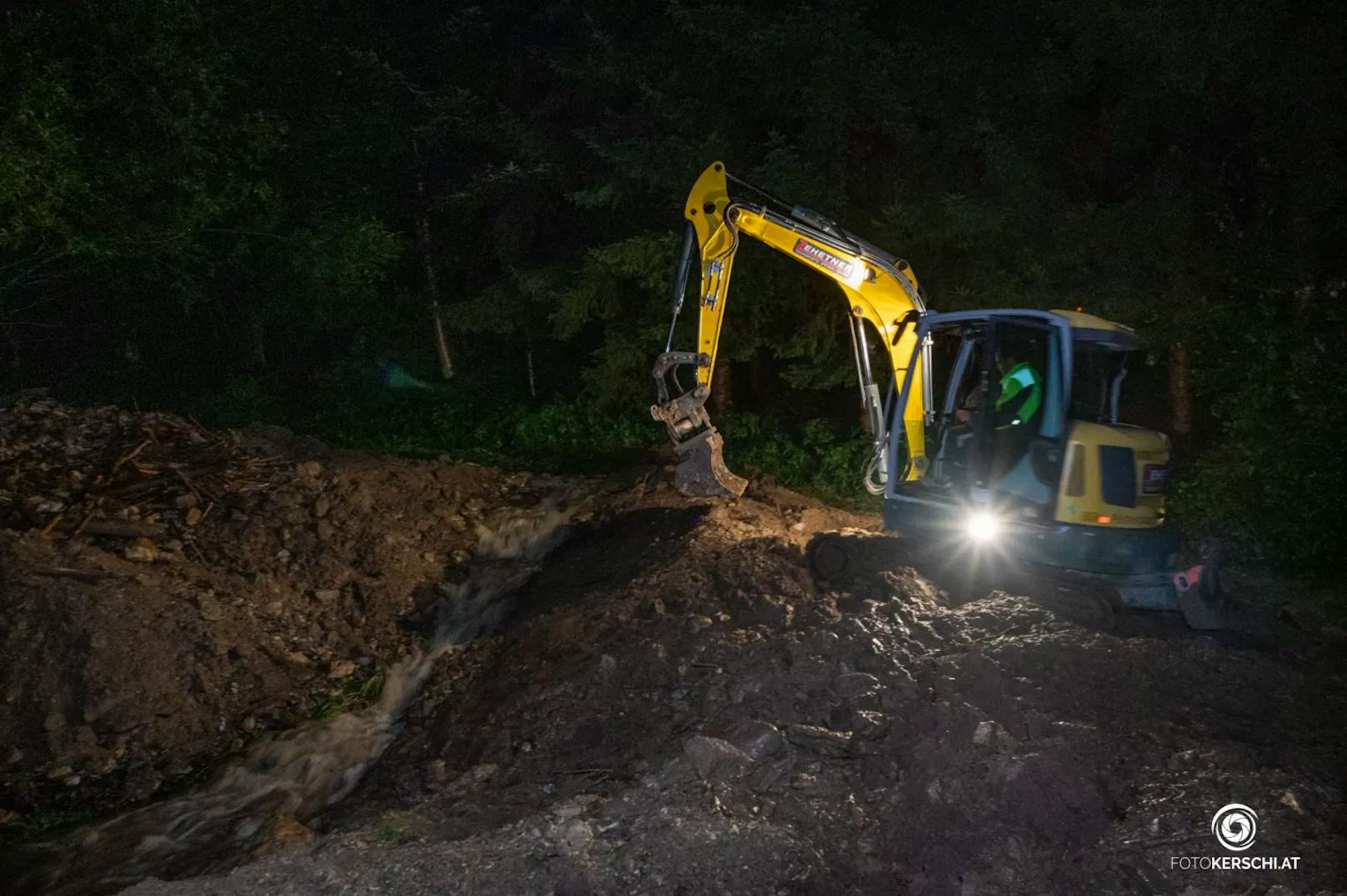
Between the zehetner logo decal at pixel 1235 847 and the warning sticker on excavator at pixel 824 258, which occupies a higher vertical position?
the warning sticker on excavator at pixel 824 258

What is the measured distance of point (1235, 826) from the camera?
4512mm

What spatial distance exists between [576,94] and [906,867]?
12068mm

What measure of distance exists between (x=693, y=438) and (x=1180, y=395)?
510 cm

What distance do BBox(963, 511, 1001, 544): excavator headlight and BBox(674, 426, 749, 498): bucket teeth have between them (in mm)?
2840

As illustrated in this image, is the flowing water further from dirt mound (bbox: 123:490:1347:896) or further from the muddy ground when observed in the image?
dirt mound (bbox: 123:490:1347:896)

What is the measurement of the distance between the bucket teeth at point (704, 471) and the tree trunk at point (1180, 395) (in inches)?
180

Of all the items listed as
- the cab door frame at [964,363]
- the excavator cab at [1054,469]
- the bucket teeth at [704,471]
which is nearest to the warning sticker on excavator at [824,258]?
the cab door frame at [964,363]

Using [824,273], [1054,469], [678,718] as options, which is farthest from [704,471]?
[678,718]

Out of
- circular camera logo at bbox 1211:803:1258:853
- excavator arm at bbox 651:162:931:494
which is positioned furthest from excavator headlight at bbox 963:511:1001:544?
circular camera logo at bbox 1211:803:1258:853

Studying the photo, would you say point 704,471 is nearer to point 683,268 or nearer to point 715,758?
point 683,268

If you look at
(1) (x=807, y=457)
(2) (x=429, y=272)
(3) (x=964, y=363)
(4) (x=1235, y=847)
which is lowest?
(4) (x=1235, y=847)

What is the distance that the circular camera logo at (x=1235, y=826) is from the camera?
4.43m

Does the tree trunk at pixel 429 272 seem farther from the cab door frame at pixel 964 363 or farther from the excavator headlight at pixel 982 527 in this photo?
the excavator headlight at pixel 982 527

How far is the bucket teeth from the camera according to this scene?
9742 millimetres
